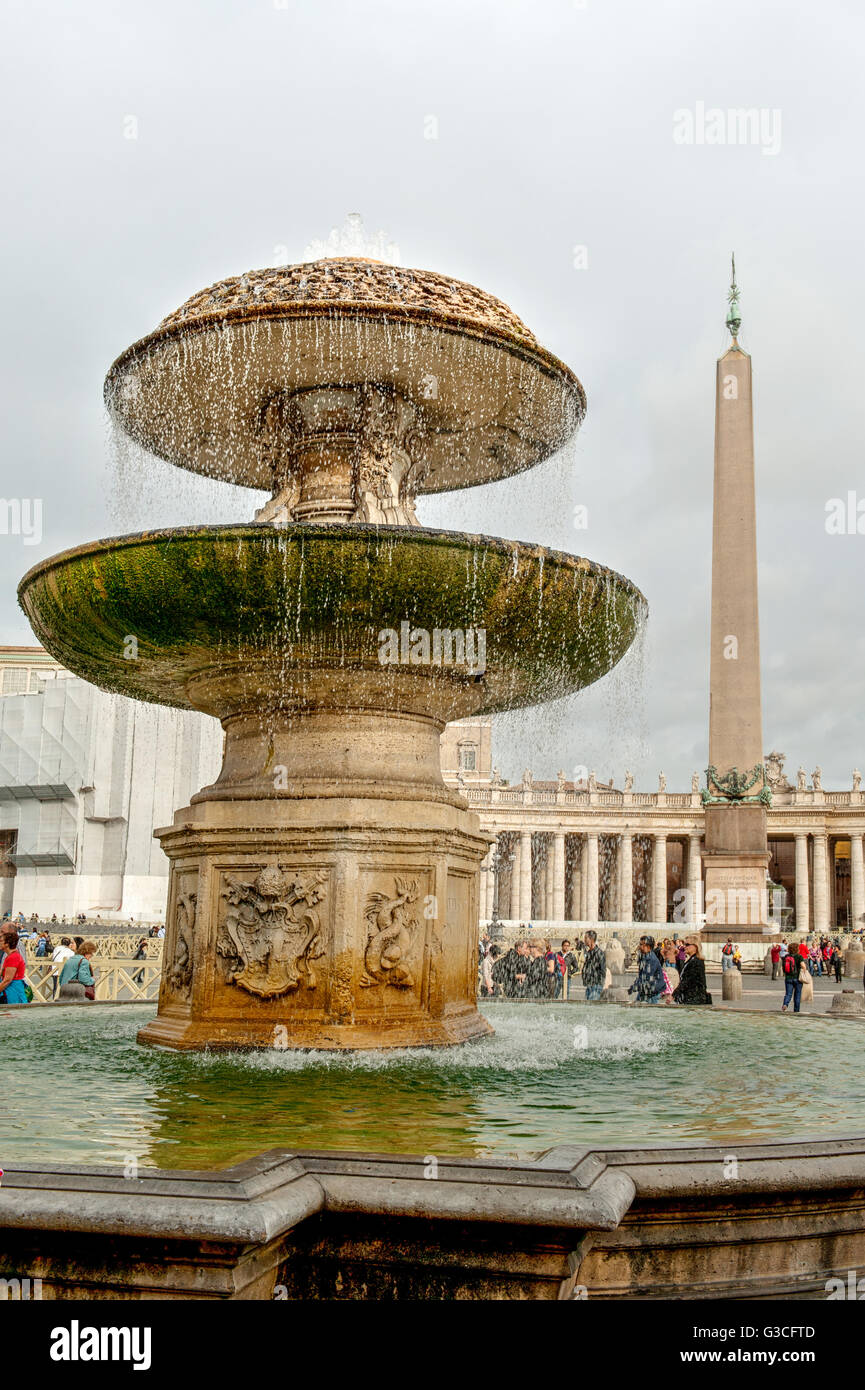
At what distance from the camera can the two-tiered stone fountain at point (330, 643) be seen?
6699 millimetres

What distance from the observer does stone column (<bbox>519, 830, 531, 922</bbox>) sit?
8275 centimetres

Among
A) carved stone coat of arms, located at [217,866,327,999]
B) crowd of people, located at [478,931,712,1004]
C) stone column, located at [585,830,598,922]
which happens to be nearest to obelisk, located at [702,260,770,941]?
crowd of people, located at [478,931,712,1004]

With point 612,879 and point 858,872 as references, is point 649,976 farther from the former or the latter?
point 612,879

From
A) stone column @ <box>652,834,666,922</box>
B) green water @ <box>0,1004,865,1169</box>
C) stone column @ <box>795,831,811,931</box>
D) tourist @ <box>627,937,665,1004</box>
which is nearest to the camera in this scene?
green water @ <box>0,1004,865,1169</box>

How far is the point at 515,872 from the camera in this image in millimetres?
84875

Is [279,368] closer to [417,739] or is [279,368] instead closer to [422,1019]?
[417,739]

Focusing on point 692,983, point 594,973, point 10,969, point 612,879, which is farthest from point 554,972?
point 612,879

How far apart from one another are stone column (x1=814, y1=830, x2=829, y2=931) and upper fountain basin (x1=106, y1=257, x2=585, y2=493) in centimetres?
7948

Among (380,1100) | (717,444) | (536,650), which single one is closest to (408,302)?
(536,650)

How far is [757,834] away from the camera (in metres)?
32.4

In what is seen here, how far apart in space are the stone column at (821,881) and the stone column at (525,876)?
19501 mm

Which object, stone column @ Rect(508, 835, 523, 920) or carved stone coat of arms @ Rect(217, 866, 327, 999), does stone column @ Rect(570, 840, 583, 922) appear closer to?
stone column @ Rect(508, 835, 523, 920)

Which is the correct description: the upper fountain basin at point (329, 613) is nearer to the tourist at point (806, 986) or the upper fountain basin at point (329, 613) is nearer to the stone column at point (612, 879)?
the tourist at point (806, 986)
